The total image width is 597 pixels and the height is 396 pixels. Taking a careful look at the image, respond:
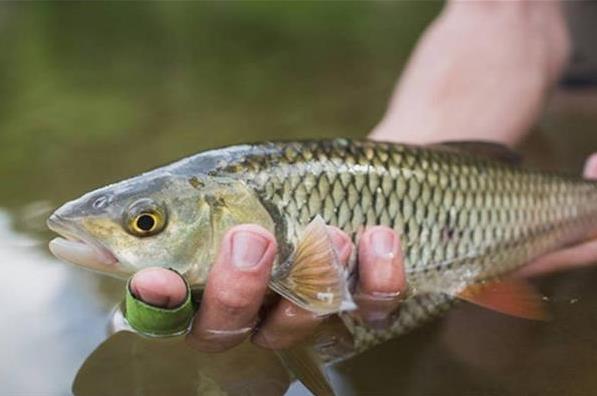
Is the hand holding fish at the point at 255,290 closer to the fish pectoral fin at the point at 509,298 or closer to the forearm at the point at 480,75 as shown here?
the fish pectoral fin at the point at 509,298

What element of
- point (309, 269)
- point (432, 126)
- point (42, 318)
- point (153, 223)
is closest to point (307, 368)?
point (309, 269)

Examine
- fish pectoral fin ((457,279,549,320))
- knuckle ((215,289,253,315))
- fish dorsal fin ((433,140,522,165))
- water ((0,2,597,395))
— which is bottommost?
water ((0,2,597,395))

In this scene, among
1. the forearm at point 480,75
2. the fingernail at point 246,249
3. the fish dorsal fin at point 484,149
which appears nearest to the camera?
the fingernail at point 246,249

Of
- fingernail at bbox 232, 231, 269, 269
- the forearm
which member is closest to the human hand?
fingernail at bbox 232, 231, 269, 269

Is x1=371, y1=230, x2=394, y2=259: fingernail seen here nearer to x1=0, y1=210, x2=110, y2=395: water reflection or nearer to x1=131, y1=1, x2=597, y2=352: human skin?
x1=131, y1=1, x2=597, y2=352: human skin

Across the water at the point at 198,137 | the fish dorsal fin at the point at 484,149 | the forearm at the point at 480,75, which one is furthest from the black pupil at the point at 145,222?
the forearm at the point at 480,75

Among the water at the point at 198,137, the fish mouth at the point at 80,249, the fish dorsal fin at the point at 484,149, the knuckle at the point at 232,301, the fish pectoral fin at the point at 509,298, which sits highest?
the fish dorsal fin at the point at 484,149
